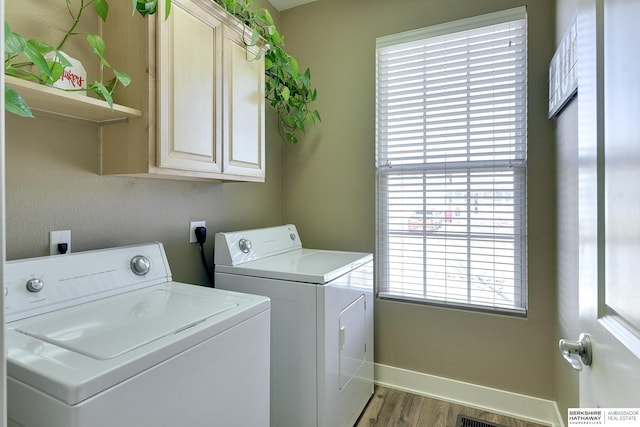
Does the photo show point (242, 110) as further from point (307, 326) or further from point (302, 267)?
point (307, 326)

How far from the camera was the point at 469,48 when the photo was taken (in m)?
2.00

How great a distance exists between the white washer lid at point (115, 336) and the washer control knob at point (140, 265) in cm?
9

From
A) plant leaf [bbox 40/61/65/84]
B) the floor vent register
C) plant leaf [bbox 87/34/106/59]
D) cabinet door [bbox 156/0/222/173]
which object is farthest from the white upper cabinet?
the floor vent register

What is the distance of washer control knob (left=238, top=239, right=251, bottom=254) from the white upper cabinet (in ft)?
1.16

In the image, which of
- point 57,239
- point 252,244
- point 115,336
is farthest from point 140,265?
point 252,244

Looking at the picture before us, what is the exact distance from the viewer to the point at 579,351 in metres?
0.76

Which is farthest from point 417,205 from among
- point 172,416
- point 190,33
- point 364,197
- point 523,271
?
point 172,416

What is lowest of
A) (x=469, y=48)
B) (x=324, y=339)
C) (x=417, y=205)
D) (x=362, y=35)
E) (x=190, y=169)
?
(x=324, y=339)

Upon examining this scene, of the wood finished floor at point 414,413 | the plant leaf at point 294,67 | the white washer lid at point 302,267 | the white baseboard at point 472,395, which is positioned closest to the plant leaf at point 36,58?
the white washer lid at point 302,267

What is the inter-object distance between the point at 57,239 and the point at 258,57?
3.93 feet

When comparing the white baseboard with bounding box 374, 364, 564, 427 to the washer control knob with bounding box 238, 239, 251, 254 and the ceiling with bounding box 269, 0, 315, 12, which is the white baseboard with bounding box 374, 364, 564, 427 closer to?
the washer control knob with bounding box 238, 239, 251, 254

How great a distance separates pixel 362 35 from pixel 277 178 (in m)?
1.17

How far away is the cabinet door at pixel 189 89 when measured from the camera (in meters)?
1.27

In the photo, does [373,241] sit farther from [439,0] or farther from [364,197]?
[439,0]
